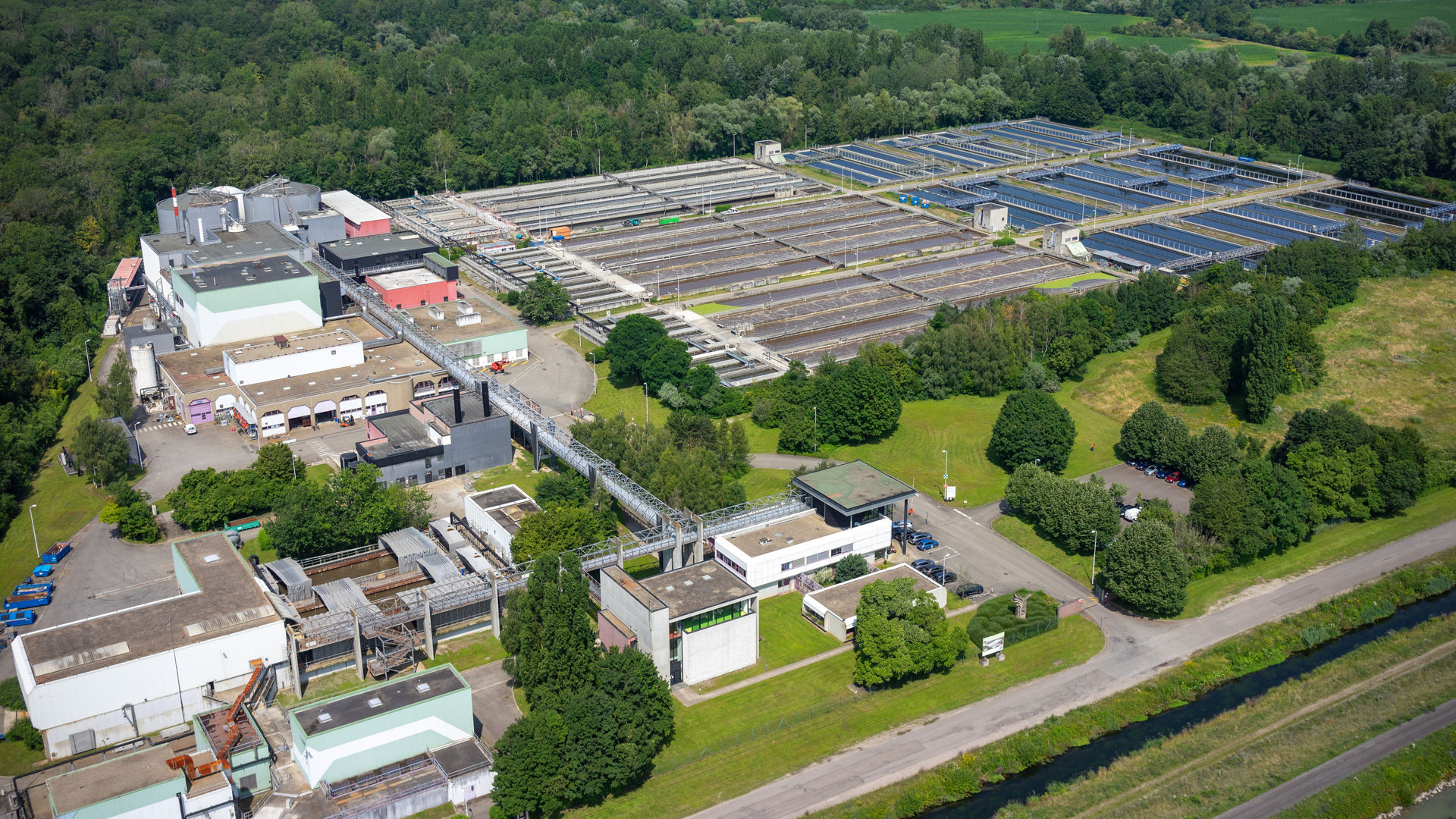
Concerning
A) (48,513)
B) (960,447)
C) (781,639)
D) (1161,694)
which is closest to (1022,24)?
(960,447)

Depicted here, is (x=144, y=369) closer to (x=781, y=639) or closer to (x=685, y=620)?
(x=685, y=620)

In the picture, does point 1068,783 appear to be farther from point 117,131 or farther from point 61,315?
point 117,131

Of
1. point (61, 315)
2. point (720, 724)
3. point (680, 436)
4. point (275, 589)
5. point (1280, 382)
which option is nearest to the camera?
point (720, 724)

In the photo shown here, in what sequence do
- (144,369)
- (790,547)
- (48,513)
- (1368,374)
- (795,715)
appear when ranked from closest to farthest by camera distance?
(795,715) → (790,547) → (48,513) → (144,369) → (1368,374)

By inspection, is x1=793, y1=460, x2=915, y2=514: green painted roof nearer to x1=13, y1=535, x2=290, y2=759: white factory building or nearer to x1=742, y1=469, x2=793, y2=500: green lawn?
x1=742, y1=469, x2=793, y2=500: green lawn

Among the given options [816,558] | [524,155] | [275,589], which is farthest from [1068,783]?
[524,155]

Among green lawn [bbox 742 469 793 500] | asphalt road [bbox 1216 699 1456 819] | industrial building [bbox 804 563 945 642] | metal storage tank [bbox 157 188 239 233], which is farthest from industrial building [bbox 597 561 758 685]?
metal storage tank [bbox 157 188 239 233]
